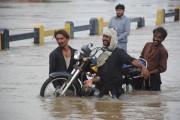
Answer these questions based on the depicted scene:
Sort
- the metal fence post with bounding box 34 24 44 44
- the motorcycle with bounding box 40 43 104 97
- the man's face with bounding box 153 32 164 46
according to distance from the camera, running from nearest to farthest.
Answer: the motorcycle with bounding box 40 43 104 97
the man's face with bounding box 153 32 164 46
the metal fence post with bounding box 34 24 44 44

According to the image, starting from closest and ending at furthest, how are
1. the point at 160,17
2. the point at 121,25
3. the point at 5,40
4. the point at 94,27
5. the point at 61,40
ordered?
the point at 61,40 < the point at 121,25 < the point at 5,40 < the point at 94,27 < the point at 160,17

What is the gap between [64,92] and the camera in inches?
390

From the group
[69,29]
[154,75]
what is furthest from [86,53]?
[69,29]

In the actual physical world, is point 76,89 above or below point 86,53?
below

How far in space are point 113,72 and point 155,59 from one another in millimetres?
1272

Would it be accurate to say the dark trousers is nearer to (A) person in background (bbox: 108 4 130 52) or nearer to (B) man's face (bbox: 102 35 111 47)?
(B) man's face (bbox: 102 35 111 47)

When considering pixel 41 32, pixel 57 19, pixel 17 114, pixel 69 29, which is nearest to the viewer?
pixel 17 114

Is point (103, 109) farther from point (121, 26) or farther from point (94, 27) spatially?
point (94, 27)

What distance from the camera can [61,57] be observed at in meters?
10.1

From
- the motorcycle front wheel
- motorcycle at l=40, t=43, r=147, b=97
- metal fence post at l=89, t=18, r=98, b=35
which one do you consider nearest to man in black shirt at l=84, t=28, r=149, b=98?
motorcycle at l=40, t=43, r=147, b=97

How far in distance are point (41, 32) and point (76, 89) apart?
10904 millimetres

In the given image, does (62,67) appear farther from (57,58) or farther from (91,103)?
(91,103)

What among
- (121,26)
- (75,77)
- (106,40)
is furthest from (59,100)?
(121,26)

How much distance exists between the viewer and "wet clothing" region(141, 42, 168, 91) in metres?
10.8
